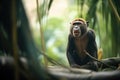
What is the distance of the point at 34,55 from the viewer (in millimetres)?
1012

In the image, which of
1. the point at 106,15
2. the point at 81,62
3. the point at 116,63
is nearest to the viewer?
the point at 106,15

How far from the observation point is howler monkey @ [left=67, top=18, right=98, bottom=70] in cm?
408

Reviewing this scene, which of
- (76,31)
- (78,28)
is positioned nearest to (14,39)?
(76,31)

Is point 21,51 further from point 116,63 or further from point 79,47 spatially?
point 79,47

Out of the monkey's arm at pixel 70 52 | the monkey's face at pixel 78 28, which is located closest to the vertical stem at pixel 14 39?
the monkey's arm at pixel 70 52

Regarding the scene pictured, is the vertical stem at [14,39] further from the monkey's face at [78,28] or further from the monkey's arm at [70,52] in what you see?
the monkey's face at [78,28]

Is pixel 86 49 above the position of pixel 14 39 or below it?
below

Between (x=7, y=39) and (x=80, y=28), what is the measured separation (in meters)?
3.36

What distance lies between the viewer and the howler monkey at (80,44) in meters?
4.08

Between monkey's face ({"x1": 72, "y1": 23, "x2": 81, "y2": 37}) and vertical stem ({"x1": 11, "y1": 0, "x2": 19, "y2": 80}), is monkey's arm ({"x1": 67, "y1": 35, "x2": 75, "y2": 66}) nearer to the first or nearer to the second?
monkey's face ({"x1": 72, "y1": 23, "x2": 81, "y2": 37})

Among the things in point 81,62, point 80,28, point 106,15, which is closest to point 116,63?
point 106,15

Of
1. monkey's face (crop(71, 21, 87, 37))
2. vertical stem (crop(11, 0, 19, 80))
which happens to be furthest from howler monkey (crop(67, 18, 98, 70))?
vertical stem (crop(11, 0, 19, 80))

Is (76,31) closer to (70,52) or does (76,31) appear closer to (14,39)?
(70,52)

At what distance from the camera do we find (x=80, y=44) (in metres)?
4.21
